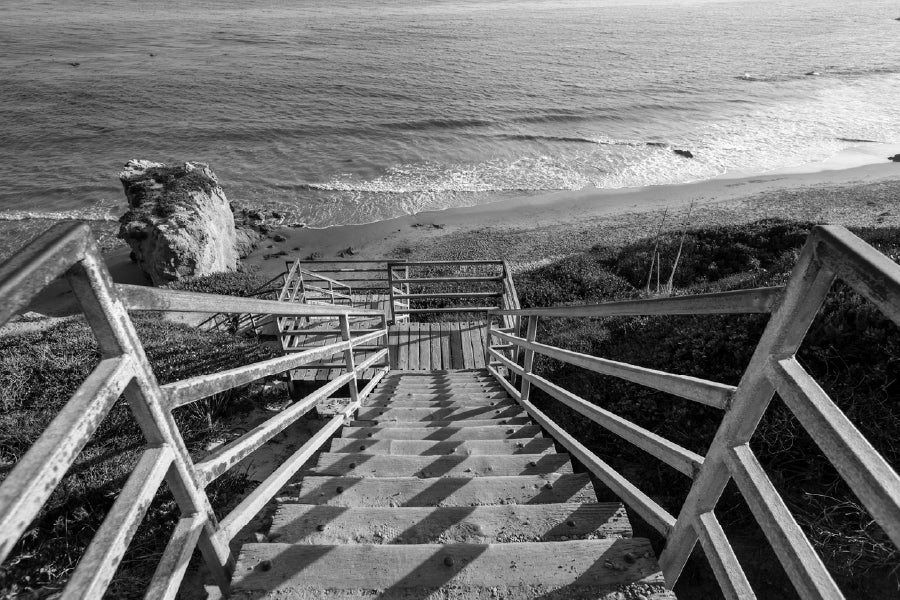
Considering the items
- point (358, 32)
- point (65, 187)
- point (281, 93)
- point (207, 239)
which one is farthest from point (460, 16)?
point (207, 239)

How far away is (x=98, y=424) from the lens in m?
1.11

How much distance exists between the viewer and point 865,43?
56.1 meters

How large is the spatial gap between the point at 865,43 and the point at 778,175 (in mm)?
52171

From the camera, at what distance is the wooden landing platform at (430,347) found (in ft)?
28.3

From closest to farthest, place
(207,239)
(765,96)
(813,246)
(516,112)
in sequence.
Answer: (813,246) → (207,239) → (516,112) → (765,96)

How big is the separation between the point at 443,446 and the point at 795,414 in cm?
278

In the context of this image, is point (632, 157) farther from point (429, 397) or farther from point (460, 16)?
point (460, 16)

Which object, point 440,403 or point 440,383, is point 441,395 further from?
point 440,383

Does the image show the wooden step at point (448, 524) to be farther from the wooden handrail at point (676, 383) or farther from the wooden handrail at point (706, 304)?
the wooden handrail at point (706, 304)

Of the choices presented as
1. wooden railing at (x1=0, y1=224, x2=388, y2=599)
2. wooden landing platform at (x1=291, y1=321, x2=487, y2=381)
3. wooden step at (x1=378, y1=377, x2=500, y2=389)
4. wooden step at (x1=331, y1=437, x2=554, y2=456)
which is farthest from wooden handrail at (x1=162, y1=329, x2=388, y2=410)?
wooden landing platform at (x1=291, y1=321, x2=487, y2=381)

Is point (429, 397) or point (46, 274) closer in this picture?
point (46, 274)

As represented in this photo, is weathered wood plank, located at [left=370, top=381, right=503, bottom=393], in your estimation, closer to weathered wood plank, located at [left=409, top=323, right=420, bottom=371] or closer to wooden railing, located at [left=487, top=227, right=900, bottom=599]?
weathered wood plank, located at [left=409, top=323, right=420, bottom=371]

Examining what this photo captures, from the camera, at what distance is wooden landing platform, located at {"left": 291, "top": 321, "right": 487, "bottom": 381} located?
28.3 ft

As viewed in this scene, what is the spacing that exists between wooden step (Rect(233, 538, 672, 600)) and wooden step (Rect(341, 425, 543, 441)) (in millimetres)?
1901
